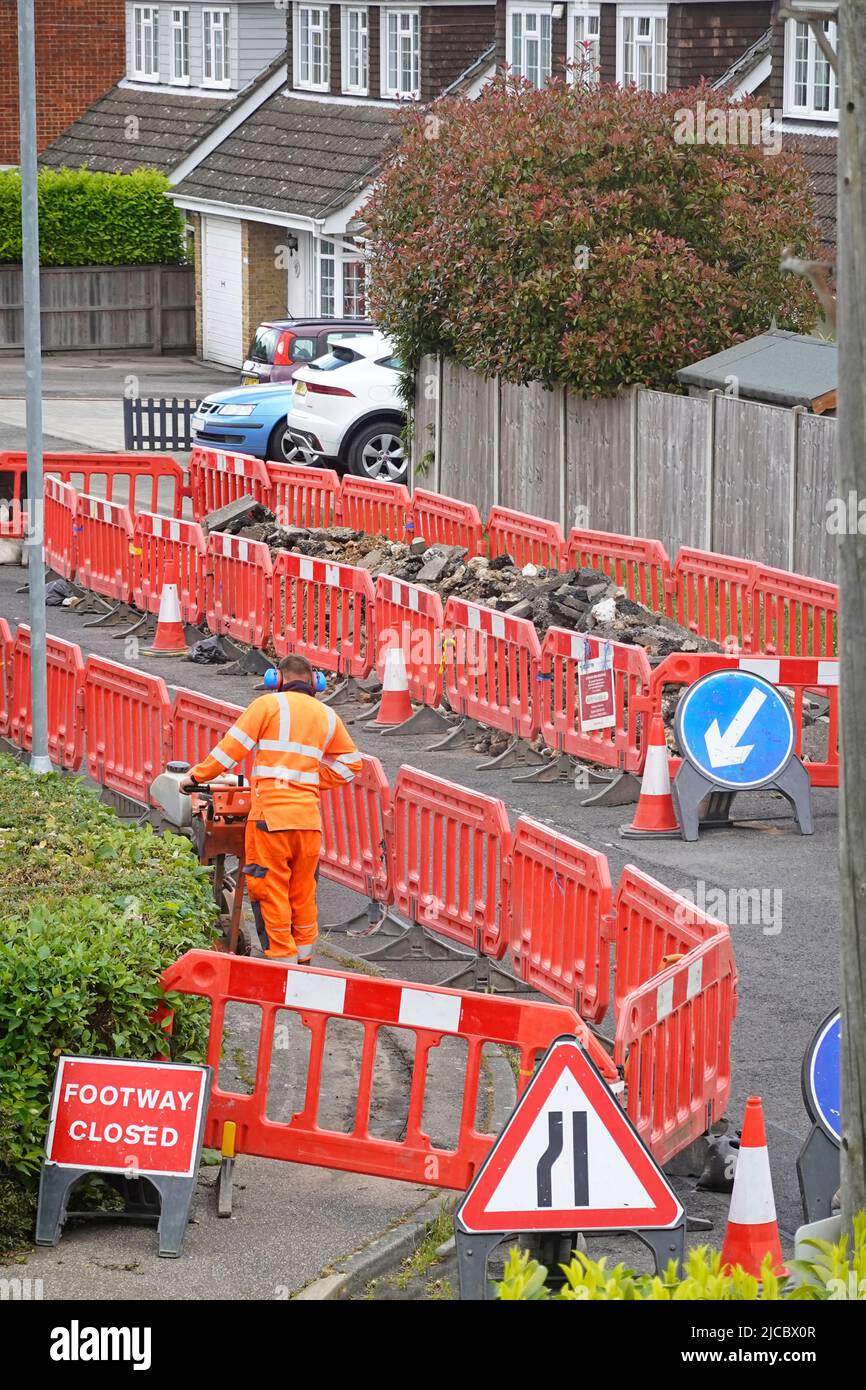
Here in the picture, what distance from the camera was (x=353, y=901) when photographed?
40.7ft

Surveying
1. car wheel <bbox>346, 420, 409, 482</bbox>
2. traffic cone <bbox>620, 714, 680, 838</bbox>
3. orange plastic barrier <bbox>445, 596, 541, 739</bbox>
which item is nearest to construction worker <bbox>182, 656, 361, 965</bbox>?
traffic cone <bbox>620, 714, 680, 838</bbox>

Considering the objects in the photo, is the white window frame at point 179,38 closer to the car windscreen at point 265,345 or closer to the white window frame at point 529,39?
the white window frame at point 529,39

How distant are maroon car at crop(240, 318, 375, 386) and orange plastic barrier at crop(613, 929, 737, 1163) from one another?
809 inches

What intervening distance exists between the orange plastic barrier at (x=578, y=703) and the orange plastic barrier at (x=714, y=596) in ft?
5.74

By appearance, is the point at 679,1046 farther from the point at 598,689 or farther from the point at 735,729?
the point at 598,689

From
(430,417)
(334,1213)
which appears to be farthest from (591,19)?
(334,1213)

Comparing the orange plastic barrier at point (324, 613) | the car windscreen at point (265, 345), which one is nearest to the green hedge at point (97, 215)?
the car windscreen at point (265, 345)

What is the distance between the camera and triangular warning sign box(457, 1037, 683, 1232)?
6770 millimetres

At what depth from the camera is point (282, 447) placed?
27.2 metres

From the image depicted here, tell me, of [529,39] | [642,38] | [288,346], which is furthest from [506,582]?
[529,39]

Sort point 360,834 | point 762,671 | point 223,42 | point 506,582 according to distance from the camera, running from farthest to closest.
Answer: point 223,42 → point 506,582 → point 762,671 → point 360,834

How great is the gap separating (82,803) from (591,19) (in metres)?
24.2

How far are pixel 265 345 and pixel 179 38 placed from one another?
16.7 m

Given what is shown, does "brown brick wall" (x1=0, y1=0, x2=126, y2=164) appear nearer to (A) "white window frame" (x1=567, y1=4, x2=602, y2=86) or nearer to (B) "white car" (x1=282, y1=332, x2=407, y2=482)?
(A) "white window frame" (x1=567, y1=4, x2=602, y2=86)
